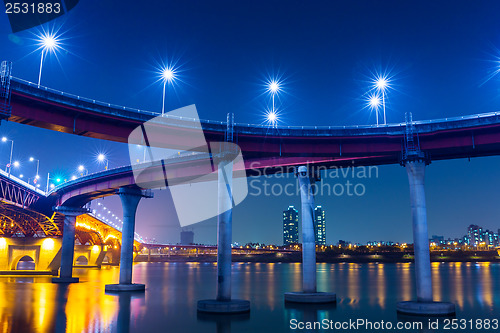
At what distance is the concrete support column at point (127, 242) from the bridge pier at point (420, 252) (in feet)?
114

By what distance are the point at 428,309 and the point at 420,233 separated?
6099mm

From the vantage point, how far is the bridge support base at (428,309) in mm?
33438

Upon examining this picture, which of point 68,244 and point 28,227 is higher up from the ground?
point 28,227

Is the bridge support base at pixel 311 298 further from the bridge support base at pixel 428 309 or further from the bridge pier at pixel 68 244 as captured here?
the bridge pier at pixel 68 244

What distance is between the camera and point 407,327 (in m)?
28.9

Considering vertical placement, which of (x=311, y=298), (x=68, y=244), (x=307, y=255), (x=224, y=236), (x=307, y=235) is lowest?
(x=311, y=298)

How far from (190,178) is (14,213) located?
72223 millimetres

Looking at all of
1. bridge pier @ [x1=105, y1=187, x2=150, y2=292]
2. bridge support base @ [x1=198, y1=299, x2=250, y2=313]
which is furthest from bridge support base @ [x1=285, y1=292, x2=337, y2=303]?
bridge pier @ [x1=105, y1=187, x2=150, y2=292]

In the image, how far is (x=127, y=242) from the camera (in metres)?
58.4

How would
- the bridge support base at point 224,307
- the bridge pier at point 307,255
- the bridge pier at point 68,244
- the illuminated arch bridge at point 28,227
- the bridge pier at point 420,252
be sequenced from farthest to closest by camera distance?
the illuminated arch bridge at point 28,227 < the bridge pier at point 68,244 < the bridge pier at point 307,255 < the bridge support base at point 224,307 < the bridge pier at point 420,252

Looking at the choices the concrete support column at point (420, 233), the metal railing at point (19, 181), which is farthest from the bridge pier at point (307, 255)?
the metal railing at point (19, 181)

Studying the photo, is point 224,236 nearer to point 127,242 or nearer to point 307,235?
point 307,235

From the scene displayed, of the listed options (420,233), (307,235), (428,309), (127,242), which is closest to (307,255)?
(307,235)

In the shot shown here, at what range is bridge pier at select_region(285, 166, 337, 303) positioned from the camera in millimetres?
42312
